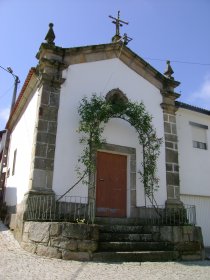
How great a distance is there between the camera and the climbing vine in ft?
27.3

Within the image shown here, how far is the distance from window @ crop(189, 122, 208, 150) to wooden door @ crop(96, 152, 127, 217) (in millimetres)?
3860

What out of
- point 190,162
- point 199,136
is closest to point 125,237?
point 190,162

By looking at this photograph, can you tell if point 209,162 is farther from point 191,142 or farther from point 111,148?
point 111,148

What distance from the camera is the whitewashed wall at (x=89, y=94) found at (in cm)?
832

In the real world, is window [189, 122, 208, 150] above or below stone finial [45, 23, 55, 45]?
below

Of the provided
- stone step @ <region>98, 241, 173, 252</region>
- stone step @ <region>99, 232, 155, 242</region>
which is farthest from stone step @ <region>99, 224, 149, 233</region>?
stone step @ <region>98, 241, 173, 252</region>

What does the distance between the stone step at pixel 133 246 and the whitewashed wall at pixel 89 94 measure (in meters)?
1.91

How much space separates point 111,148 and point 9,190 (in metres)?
4.44

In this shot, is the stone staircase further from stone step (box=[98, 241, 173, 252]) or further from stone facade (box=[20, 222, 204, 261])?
stone facade (box=[20, 222, 204, 261])

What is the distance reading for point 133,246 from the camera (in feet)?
22.6

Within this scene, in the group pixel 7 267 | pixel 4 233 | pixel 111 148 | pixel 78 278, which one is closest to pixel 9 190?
pixel 4 233

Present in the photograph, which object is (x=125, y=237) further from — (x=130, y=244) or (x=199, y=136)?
(x=199, y=136)

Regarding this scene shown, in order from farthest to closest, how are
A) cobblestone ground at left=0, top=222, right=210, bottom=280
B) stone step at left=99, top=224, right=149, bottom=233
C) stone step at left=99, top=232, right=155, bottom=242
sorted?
1. stone step at left=99, top=224, right=149, bottom=233
2. stone step at left=99, top=232, right=155, bottom=242
3. cobblestone ground at left=0, top=222, right=210, bottom=280

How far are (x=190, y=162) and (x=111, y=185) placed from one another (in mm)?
3810
